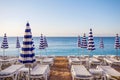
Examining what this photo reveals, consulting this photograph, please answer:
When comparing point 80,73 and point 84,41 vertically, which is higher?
point 84,41

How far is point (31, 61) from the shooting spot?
7.89m

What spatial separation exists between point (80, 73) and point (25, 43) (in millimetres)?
3760

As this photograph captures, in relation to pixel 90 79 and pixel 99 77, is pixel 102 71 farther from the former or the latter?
pixel 90 79

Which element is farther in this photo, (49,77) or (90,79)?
(49,77)

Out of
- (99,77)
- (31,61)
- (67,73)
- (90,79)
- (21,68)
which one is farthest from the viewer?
(67,73)

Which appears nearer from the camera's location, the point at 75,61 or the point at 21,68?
the point at 21,68

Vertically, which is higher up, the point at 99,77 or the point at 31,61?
the point at 31,61

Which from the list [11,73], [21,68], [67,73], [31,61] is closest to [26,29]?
[31,61]

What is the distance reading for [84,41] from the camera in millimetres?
16359

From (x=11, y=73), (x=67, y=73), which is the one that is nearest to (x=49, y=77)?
(x=67, y=73)

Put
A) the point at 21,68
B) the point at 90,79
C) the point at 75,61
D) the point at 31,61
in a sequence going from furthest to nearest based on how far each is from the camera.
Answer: the point at 75,61 → the point at 21,68 → the point at 90,79 → the point at 31,61

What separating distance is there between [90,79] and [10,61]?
8.59m

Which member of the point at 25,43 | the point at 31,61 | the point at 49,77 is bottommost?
the point at 49,77

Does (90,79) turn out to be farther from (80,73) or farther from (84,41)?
(84,41)
